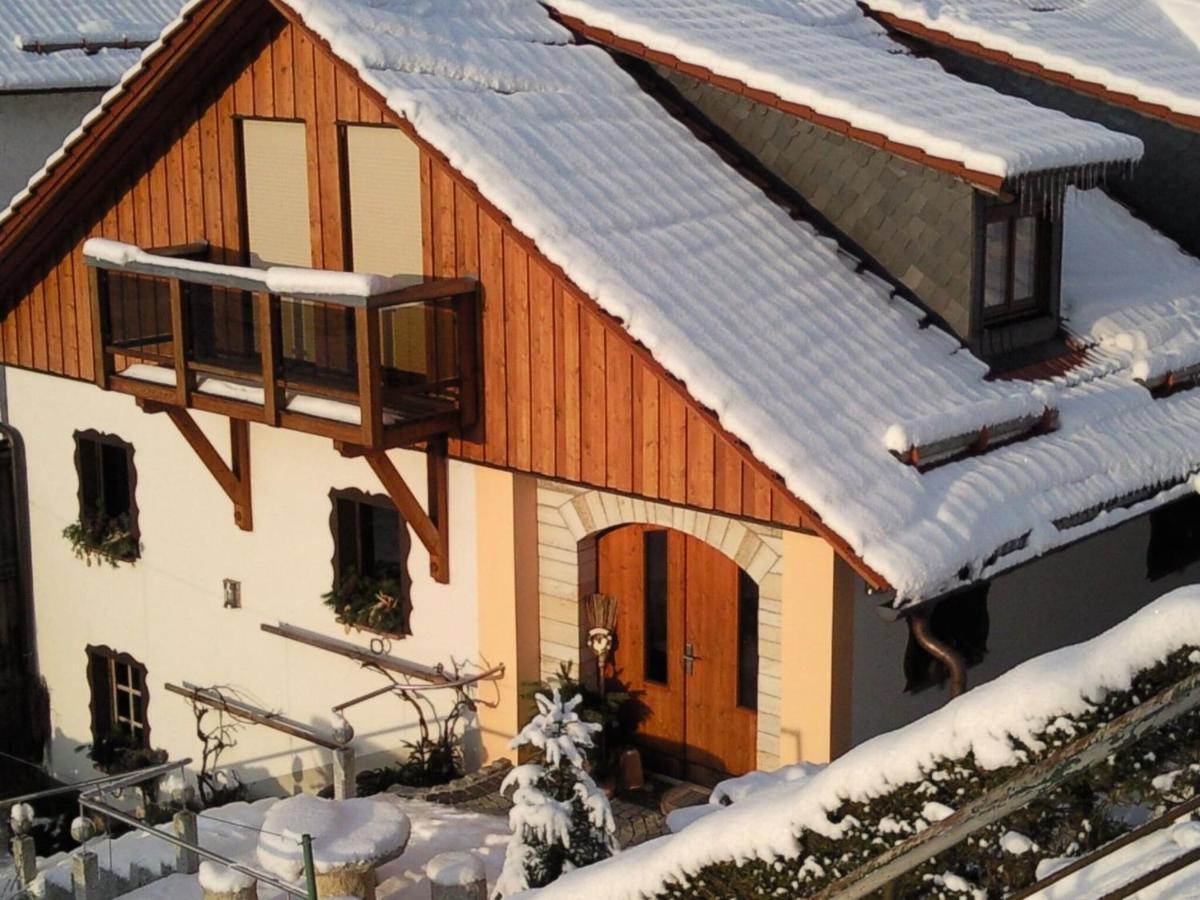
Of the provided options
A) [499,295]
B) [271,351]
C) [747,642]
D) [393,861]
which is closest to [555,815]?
[393,861]

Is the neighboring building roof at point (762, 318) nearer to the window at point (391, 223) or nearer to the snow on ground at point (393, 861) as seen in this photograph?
the window at point (391, 223)

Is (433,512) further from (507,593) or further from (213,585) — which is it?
(213,585)

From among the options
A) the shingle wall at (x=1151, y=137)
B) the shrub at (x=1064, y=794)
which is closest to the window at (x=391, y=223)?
the shingle wall at (x=1151, y=137)

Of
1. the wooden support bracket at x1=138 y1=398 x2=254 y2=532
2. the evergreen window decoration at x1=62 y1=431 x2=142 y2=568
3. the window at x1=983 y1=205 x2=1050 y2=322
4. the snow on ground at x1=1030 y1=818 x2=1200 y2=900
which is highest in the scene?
the window at x1=983 y1=205 x2=1050 y2=322

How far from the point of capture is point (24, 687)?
62.7 feet

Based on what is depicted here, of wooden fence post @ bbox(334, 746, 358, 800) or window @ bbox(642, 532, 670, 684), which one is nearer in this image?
window @ bbox(642, 532, 670, 684)

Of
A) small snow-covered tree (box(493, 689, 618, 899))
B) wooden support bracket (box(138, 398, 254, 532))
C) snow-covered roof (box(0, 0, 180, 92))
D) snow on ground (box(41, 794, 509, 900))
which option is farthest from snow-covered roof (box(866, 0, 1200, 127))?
snow-covered roof (box(0, 0, 180, 92))

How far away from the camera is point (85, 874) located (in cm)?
1315

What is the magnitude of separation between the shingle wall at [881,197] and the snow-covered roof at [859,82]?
0.35m

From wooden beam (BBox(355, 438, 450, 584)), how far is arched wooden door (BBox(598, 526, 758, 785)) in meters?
1.30

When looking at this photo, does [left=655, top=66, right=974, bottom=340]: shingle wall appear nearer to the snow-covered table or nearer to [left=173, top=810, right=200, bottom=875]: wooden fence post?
the snow-covered table

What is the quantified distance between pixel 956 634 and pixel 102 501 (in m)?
8.52

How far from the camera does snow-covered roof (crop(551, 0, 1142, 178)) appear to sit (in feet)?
43.5

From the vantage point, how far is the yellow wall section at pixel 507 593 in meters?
14.2
